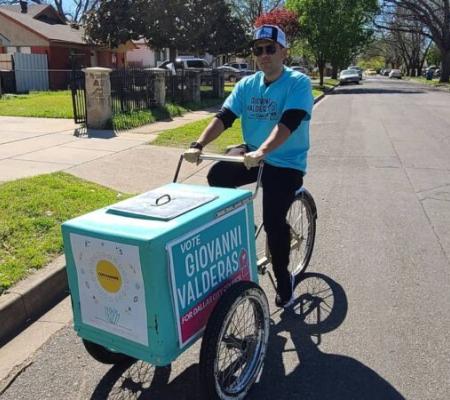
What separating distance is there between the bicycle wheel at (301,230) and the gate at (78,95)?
31.0ft

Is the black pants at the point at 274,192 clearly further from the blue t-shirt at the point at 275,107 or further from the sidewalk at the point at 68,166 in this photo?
the sidewalk at the point at 68,166

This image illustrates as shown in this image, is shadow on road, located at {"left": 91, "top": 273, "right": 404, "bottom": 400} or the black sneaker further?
the black sneaker

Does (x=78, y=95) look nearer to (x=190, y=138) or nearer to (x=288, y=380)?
(x=190, y=138)

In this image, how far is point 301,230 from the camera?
427cm

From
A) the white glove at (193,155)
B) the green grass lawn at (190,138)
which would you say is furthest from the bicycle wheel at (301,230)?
the green grass lawn at (190,138)

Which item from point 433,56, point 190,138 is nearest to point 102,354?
point 190,138

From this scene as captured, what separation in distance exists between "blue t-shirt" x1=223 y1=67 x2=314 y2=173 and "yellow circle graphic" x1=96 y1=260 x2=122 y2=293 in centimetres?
139

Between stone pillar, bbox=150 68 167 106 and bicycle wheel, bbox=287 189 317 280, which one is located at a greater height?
stone pillar, bbox=150 68 167 106

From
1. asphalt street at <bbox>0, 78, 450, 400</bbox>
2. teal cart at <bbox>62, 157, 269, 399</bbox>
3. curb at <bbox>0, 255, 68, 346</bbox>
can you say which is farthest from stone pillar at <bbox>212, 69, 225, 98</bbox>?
teal cart at <bbox>62, 157, 269, 399</bbox>

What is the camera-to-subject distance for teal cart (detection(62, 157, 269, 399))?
2.27m

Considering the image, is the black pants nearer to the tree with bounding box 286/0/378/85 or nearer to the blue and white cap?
the blue and white cap

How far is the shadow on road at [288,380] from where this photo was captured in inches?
109

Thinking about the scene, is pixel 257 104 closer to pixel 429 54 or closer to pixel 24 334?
pixel 24 334

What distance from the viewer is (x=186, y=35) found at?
2952 centimetres
